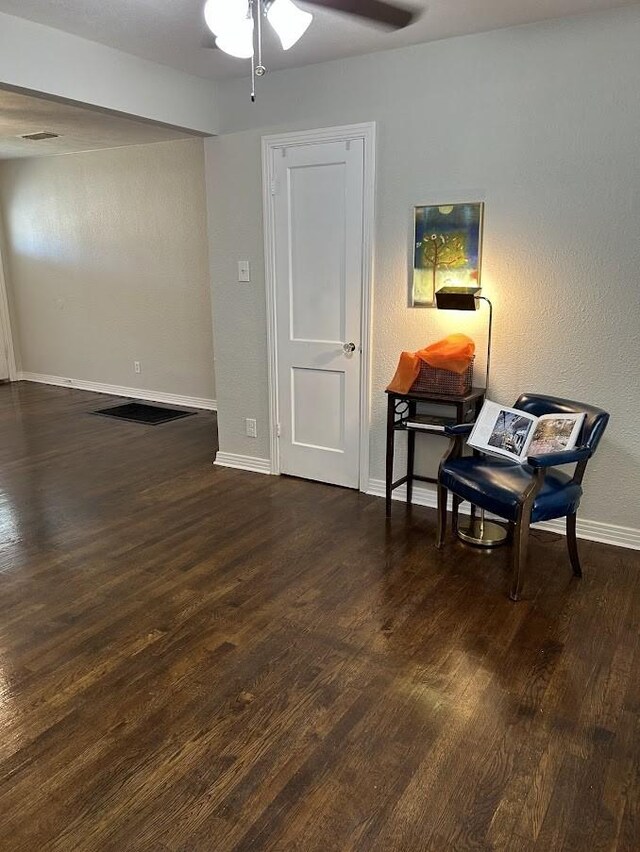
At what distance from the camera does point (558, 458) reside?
2.70 metres

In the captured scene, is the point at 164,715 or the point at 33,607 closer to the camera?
the point at 164,715

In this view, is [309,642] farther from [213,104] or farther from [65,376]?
[65,376]

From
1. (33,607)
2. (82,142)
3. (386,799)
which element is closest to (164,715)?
(386,799)

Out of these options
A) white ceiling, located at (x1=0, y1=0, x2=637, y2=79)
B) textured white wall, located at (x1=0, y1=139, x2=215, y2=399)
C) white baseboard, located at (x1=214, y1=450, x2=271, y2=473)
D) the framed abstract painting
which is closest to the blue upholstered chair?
the framed abstract painting

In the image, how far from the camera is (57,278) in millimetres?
7254

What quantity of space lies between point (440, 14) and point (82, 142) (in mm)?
4178

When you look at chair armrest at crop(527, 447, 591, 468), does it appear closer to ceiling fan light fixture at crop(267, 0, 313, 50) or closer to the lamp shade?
the lamp shade

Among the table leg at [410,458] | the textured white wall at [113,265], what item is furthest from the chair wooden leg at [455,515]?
the textured white wall at [113,265]

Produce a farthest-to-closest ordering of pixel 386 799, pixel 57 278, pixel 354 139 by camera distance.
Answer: pixel 57 278 → pixel 354 139 → pixel 386 799

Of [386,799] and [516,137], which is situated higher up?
[516,137]

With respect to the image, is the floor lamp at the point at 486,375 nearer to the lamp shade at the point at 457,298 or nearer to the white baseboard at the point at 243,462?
the lamp shade at the point at 457,298

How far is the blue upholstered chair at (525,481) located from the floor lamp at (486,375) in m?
0.27

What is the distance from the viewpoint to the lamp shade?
3234 mm

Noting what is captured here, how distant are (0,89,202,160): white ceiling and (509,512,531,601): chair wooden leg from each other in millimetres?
3030
